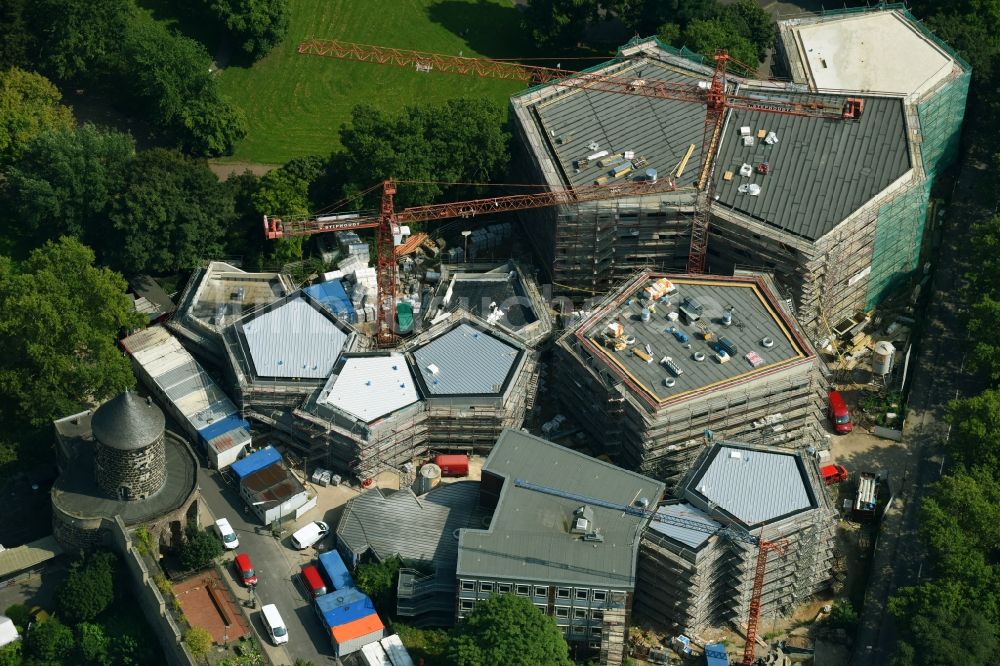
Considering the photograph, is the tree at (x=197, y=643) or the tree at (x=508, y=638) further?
the tree at (x=197, y=643)

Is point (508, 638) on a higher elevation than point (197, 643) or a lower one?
higher

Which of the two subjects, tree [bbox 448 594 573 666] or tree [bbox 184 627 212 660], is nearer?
tree [bbox 448 594 573 666]

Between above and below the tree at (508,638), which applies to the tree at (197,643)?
below

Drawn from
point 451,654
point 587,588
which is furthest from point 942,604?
point 451,654

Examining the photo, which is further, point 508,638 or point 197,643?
point 197,643

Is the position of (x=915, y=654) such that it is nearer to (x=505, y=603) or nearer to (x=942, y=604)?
(x=942, y=604)

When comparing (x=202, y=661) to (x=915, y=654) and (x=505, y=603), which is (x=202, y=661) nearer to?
(x=505, y=603)

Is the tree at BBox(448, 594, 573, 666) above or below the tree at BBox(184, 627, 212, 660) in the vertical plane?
above
